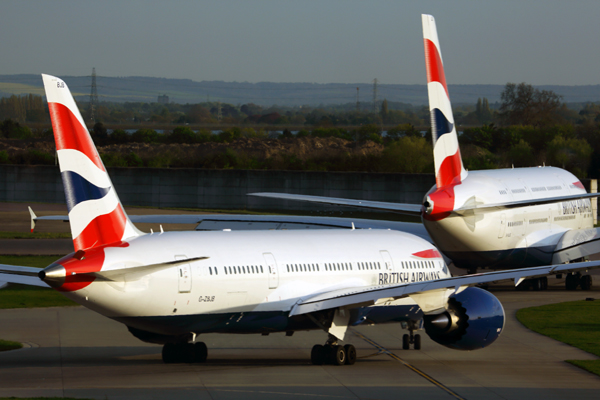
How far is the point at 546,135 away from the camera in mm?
98375

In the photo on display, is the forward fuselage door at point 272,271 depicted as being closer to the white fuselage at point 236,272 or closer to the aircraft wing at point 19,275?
the white fuselage at point 236,272

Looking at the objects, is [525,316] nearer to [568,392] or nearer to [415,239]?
[415,239]

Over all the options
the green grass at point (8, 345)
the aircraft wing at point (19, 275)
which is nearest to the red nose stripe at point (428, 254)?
the aircraft wing at point (19, 275)

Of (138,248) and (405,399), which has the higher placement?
(138,248)

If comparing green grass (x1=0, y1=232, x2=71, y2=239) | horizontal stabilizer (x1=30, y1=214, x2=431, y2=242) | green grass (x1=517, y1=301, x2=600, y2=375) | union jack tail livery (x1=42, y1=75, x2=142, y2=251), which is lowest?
green grass (x1=0, y1=232, x2=71, y2=239)

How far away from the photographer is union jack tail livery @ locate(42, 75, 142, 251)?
16.7 meters

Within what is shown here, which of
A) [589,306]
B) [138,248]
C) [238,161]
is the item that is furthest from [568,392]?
[238,161]

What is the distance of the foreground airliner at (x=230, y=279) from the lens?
17047mm

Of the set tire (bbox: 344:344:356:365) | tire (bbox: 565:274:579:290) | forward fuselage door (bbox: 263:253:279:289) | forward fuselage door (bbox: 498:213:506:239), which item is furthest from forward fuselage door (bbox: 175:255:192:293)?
tire (bbox: 565:274:579:290)

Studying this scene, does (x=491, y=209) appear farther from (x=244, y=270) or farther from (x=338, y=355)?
(x=244, y=270)

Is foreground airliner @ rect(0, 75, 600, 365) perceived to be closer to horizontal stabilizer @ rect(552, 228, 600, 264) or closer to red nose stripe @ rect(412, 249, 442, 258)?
red nose stripe @ rect(412, 249, 442, 258)

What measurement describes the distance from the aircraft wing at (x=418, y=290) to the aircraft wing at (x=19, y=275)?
6153mm

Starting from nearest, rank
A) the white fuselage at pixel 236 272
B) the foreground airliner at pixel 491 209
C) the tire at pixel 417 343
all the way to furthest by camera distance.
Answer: the white fuselage at pixel 236 272, the tire at pixel 417 343, the foreground airliner at pixel 491 209

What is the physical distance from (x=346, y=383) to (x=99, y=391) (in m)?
5.39
